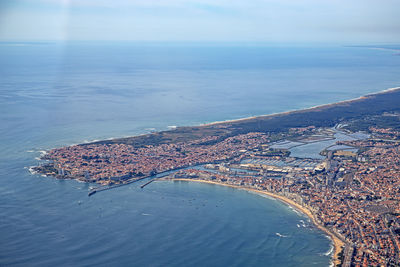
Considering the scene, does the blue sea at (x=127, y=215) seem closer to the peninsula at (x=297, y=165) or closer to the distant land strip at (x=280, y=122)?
the peninsula at (x=297, y=165)

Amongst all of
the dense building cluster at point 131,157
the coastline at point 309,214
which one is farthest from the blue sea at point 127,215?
the dense building cluster at point 131,157

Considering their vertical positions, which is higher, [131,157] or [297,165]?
[131,157]

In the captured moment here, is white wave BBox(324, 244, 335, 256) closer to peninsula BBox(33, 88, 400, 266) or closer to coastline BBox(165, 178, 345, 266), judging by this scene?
coastline BBox(165, 178, 345, 266)

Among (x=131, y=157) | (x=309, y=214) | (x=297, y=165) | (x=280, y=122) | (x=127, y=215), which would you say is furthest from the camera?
(x=280, y=122)

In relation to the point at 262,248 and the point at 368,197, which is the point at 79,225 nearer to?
the point at 262,248

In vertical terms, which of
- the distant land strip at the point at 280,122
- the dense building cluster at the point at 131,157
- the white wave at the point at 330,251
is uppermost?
the distant land strip at the point at 280,122

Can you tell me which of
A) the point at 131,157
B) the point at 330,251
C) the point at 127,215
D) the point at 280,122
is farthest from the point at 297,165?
the point at 280,122

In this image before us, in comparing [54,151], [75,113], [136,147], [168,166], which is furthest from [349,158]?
[75,113]

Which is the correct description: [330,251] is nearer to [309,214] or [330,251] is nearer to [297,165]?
[309,214]
